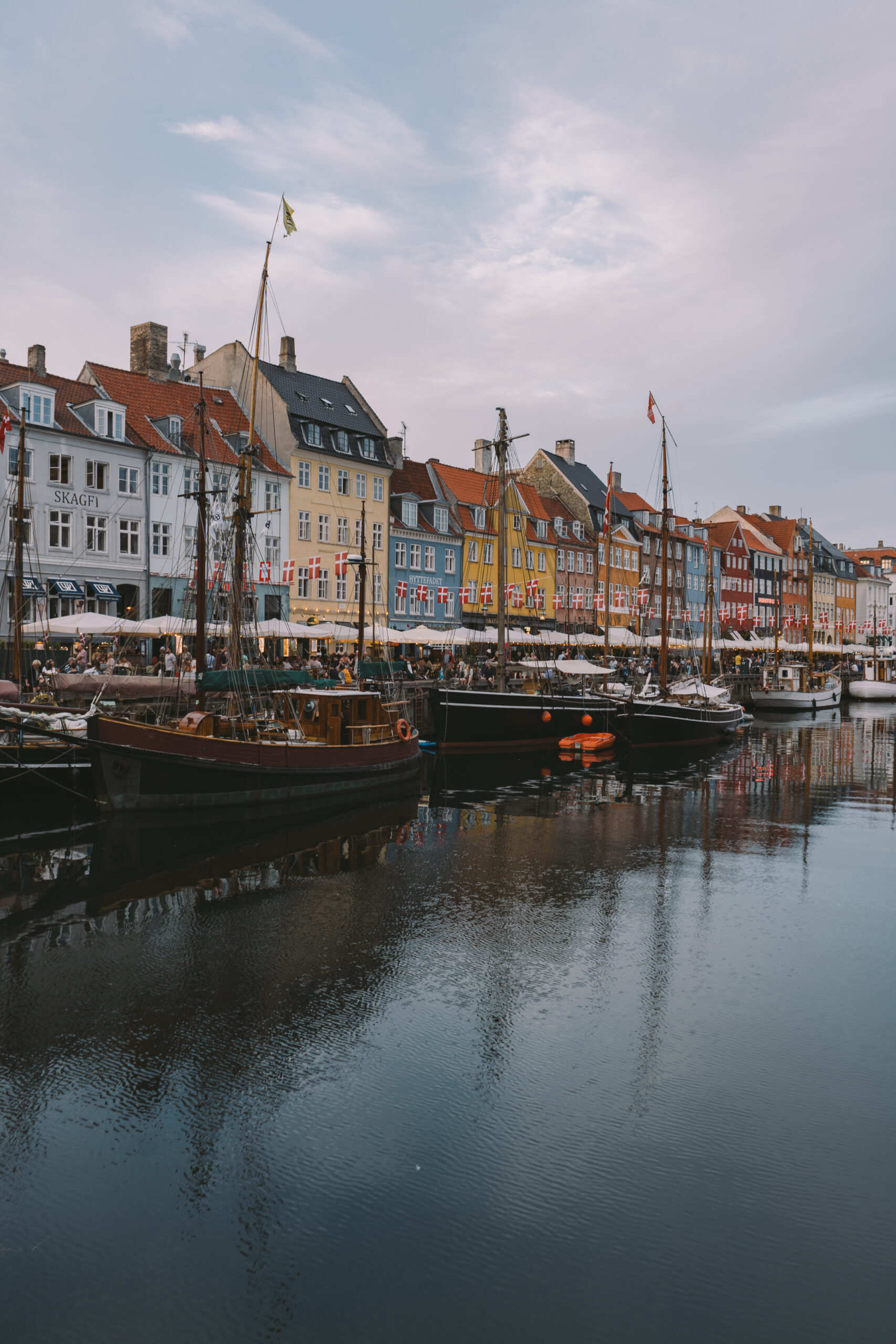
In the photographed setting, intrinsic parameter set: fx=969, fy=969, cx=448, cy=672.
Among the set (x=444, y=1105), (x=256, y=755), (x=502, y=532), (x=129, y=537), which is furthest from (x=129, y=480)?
(x=444, y=1105)

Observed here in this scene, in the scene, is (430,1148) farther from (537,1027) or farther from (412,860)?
(412,860)

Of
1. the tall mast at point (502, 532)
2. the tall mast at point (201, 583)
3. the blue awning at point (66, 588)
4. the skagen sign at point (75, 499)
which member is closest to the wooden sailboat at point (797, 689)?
the tall mast at point (502, 532)

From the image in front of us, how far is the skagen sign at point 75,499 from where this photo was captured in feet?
146

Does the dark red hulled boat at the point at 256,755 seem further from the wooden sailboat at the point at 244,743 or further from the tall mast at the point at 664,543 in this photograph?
the tall mast at the point at 664,543

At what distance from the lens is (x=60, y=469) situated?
147 ft

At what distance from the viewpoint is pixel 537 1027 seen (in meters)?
10.2

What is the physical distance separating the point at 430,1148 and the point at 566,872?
33.4 ft

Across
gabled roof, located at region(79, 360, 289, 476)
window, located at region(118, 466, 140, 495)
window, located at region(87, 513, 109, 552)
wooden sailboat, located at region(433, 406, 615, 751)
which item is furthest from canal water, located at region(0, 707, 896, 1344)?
gabled roof, located at region(79, 360, 289, 476)

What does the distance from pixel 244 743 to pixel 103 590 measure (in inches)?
994

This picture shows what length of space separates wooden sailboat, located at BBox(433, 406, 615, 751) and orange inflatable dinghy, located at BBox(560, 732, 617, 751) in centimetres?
80

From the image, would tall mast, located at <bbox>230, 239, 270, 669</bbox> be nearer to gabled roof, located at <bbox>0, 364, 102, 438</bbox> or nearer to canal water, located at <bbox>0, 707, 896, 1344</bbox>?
canal water, located at <bbox>0, 707, 896, 1344</bbox>

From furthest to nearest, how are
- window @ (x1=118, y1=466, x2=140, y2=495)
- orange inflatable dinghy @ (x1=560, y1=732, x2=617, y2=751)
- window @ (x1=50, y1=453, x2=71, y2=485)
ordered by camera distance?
window @ (x1=118, y1=466, x2=140, y2=495) → window @ (x1=50, y1=453, x2=71, y2=485) → orange inflatable dinghy @ (x1=560, y1=732, x2=617, y2=751)

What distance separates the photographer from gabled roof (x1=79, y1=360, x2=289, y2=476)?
4869cm

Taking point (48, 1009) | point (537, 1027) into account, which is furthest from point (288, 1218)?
point (48, 1009)
